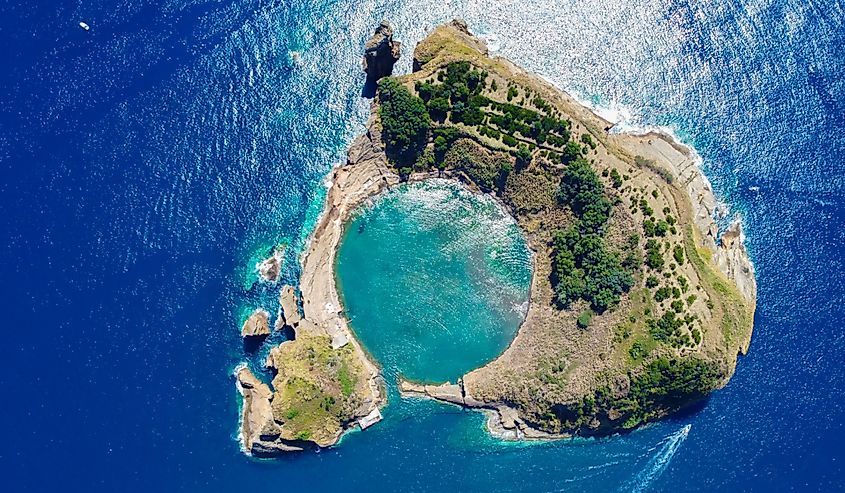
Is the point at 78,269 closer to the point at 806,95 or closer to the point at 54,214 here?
the point at 54,214

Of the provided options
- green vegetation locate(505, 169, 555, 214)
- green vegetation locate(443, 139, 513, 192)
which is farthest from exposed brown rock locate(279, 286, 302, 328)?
green vegetation locate(505, 169, 555, 214)

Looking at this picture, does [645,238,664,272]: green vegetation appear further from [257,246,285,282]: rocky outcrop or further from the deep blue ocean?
[257,246,285,282]: rocky outcrop

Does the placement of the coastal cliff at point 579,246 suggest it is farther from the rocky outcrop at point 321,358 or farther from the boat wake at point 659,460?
the rocky outcrop at point 321,358

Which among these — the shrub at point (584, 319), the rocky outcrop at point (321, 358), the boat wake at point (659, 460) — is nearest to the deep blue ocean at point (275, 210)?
the boat wake at point (659, 460)

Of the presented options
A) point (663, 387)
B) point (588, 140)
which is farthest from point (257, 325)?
point (663, 387)

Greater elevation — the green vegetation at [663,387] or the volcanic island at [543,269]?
the volcanic island at [543,269]
